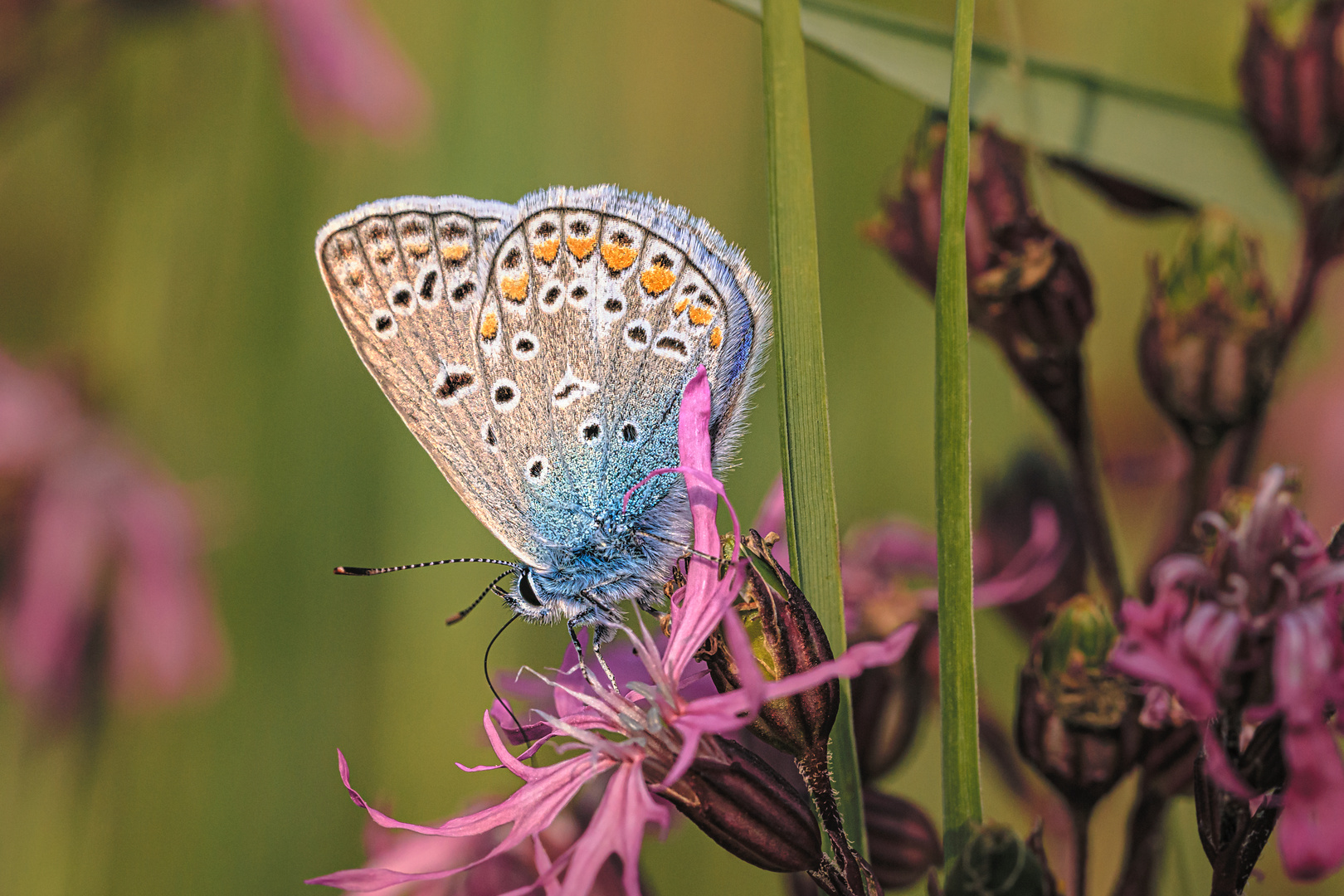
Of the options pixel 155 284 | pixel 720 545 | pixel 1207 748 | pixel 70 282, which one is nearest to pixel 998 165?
pixel 720 545

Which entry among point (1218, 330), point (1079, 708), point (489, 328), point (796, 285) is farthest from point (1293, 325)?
point (489, 328)

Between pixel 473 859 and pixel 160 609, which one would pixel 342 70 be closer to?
pixel 160 609

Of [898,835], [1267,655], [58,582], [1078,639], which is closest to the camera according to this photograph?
[1267,655]

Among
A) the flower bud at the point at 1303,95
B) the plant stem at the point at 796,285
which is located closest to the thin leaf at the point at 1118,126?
the flower bud at the point at 1303,95

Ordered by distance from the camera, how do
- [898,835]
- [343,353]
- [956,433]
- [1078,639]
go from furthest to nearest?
[343,353]
[898,835]
[1078,639]
[956,433]

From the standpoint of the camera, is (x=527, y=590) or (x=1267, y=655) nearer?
(x=1267, y=655)

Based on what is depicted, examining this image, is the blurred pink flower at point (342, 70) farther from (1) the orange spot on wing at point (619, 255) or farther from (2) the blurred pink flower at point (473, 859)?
(2) the blurred pink flower at point (473, 859)

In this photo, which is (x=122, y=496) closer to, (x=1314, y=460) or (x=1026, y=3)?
(x=1026, y=3)

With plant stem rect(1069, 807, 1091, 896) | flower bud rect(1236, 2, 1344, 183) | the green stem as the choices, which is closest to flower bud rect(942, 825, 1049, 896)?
the green stem
